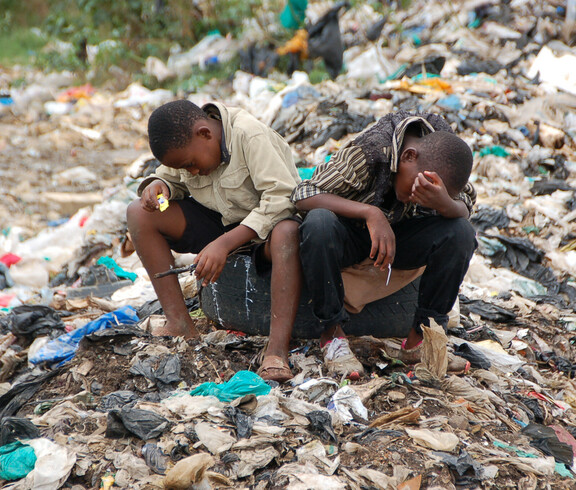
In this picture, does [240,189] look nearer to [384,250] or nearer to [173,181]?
[173,181]

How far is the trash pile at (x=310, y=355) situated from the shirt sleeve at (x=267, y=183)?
54 cm

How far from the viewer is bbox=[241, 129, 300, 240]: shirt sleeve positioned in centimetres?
250

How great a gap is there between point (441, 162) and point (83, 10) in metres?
11.8

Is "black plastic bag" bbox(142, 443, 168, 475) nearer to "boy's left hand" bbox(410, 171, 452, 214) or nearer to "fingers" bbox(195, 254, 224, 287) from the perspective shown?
"fingers" bbox(195, 254, 224, 287)

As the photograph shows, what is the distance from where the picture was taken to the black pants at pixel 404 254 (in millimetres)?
2414

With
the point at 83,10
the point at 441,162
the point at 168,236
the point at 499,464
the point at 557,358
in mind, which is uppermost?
the point at 83,10

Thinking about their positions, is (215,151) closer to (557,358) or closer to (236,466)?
(236,466)

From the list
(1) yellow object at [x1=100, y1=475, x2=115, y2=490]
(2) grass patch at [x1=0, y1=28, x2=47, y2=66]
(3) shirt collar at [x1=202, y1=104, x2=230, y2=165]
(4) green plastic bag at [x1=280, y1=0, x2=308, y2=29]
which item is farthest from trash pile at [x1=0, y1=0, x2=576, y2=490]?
(2) grass patch at [x1=0, y1=28, x2=47, y2=66]

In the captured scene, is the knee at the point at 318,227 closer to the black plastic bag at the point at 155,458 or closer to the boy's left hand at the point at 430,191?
the boy's left hand at the point at 430,191

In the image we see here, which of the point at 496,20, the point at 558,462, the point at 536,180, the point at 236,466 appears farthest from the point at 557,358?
the point at 496,20

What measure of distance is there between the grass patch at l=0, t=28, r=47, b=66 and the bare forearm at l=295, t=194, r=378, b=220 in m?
10.6

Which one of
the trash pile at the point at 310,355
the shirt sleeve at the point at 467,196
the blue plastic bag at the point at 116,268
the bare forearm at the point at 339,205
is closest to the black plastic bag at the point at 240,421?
the trash pile at the point at 310,355

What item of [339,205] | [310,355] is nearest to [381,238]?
→ [339,205]

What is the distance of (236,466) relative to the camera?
74.4 inches
